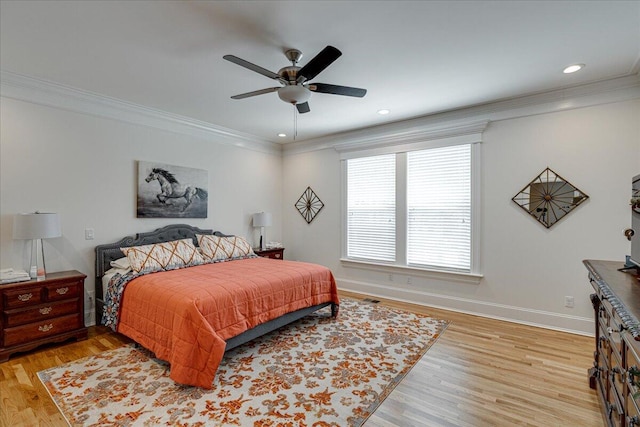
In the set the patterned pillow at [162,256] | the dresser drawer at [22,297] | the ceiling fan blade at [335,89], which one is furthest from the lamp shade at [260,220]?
the ceiling fan blade at [335,89]

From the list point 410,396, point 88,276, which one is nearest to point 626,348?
point 410,396

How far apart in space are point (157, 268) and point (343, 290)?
3.07m

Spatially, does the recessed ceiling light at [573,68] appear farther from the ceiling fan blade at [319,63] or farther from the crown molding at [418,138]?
the ceiling fan blade at [319,63]

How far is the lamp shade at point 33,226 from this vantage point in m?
3.03

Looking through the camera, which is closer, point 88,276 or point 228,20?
point 228,20

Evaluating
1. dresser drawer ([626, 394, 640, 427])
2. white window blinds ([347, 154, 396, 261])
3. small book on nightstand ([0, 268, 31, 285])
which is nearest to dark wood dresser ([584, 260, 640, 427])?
dresser drawer ([626, 394, 640, 427])

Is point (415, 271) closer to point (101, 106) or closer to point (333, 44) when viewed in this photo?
point (333, 44)

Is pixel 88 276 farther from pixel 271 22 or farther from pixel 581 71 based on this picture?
pixel 581 71

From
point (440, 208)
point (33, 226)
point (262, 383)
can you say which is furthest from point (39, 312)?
point (440, 208)

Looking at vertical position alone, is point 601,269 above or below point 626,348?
above

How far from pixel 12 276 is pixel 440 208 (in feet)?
16.5

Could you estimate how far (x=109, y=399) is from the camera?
2264 mm

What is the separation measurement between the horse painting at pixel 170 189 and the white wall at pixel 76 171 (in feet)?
0.64

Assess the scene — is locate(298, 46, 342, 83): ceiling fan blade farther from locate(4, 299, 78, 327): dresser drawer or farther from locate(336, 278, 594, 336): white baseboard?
locate(336, 278, 594, 336): white baseboard
